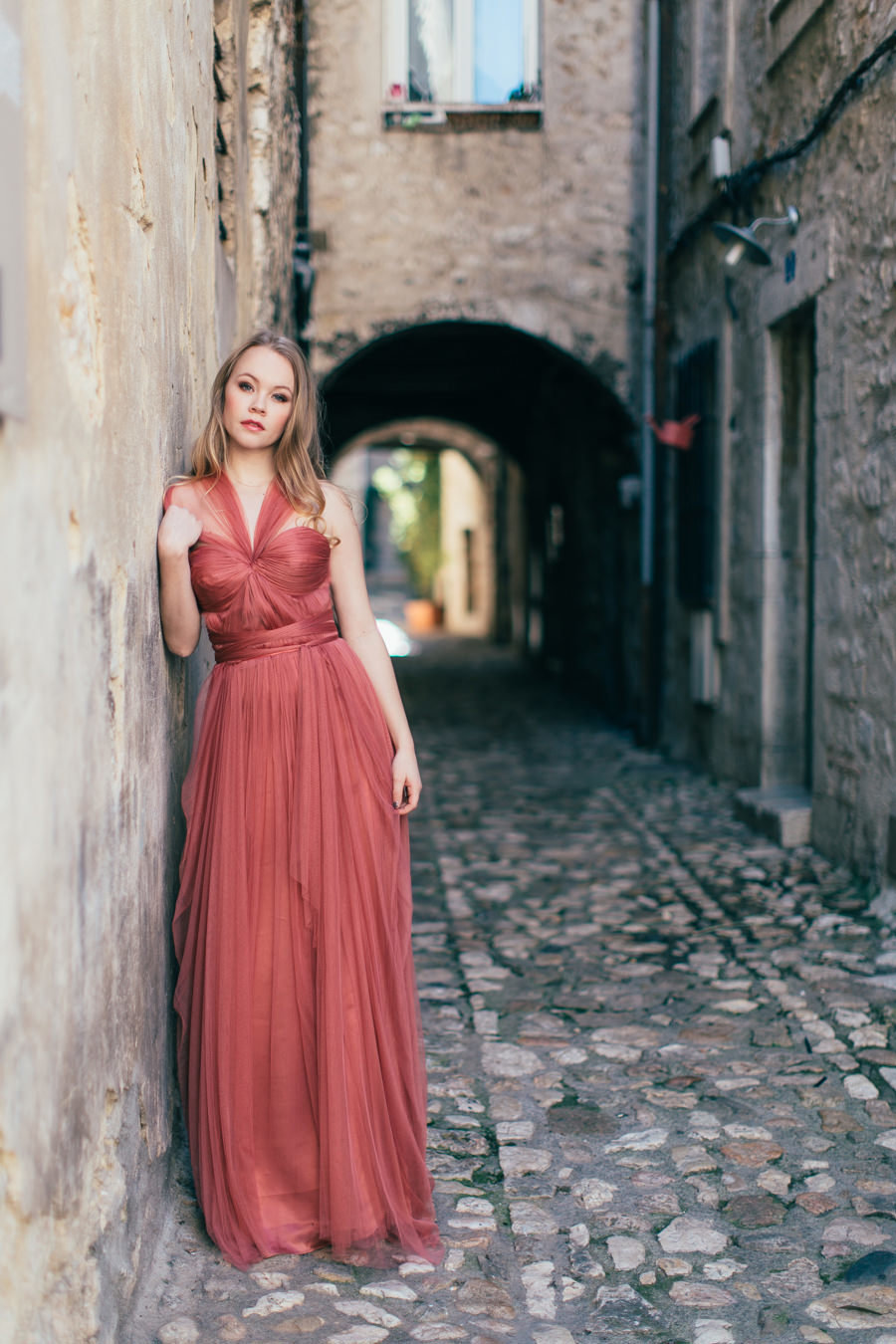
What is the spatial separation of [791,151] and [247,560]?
4.36 m

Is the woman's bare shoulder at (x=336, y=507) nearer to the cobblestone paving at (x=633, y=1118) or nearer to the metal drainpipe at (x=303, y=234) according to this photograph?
the cobblestone paving at (x=633, y=1118)

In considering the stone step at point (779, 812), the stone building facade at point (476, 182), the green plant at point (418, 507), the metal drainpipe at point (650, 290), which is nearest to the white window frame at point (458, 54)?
the stone building facade at point (476, 182)

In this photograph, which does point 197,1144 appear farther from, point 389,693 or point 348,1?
point 348,1

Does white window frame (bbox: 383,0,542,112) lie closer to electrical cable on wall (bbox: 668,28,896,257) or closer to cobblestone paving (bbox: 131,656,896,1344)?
electrical cable on wall (bbox: 668,28,896,257)

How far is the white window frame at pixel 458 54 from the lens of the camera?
8.69 m

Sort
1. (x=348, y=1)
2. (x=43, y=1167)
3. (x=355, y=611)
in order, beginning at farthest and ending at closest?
(x=348, y=1), (x=355, y=611), (x=43, y=1167)

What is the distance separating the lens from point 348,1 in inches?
337

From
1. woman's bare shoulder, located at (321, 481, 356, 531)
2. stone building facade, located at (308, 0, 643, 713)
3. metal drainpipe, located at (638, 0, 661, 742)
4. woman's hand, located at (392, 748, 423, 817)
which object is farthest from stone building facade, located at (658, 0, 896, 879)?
woman's bare shoulder, located at (321, 481, 356, 531)

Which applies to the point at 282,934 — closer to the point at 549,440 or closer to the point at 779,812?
the point at 779,812

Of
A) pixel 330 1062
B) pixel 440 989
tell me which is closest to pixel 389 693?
pixel 330 1062

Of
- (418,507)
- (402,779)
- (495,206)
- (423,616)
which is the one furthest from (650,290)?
(418,507)

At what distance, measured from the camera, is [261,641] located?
96.5 inches

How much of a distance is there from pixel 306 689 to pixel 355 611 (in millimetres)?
239

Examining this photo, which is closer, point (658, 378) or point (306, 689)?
point (306, 689)
